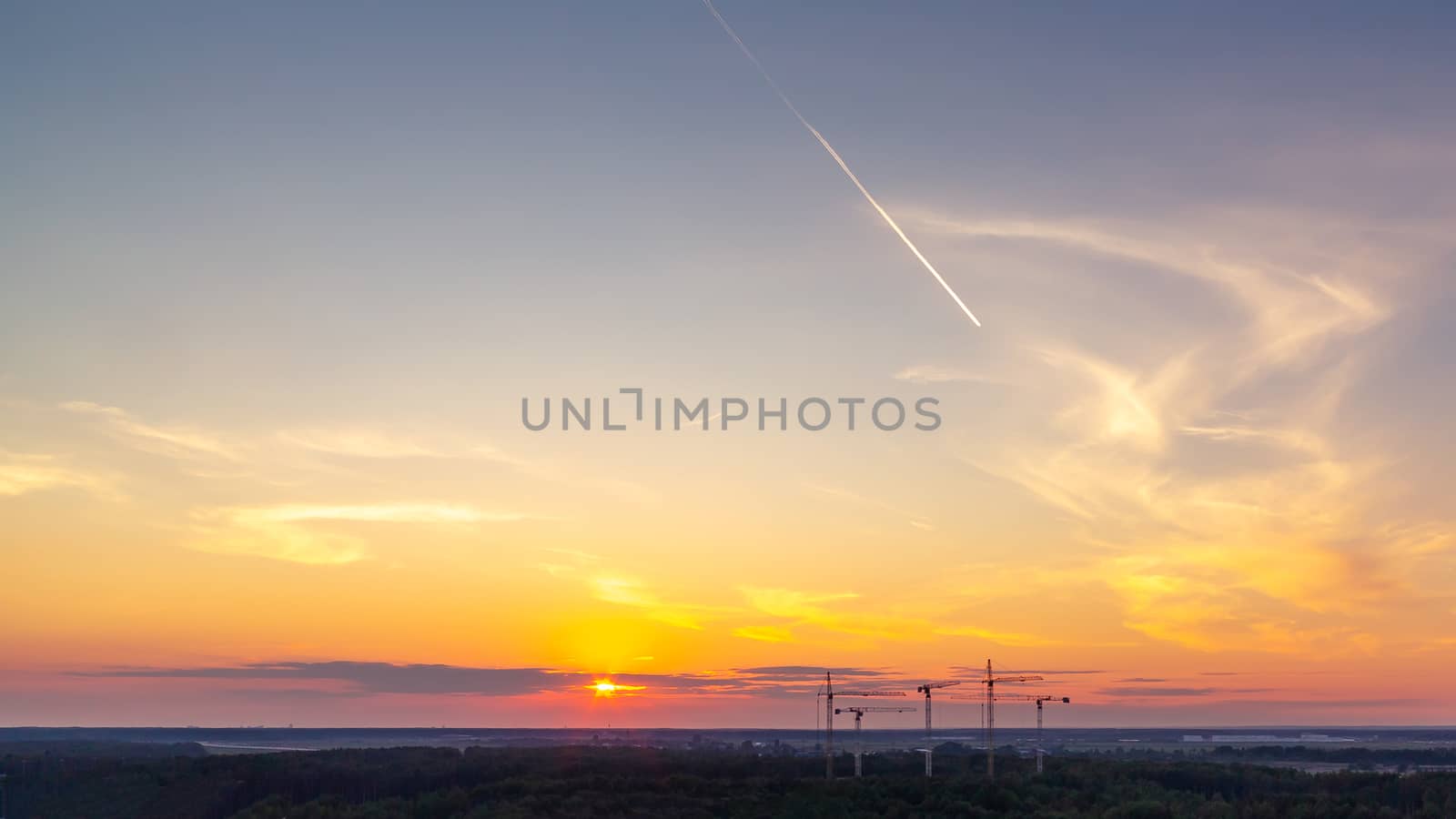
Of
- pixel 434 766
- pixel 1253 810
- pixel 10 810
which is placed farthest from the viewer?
pixel 434 766

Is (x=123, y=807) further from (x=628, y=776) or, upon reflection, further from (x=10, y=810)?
(x=628, y=776)

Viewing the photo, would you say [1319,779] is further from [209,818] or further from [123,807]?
[123,807]

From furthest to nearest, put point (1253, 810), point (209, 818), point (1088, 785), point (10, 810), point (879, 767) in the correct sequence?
point (879, 767) < point (10, 810) < point (209, 818) < point (1088, 785) < point (1253, 810)

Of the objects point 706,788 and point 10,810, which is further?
point 10,810

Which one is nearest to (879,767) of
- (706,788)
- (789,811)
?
(706,788)

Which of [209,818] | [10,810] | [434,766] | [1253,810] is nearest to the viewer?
[1253,810]

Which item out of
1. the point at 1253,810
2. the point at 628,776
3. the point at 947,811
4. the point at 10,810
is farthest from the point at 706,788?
the point at 10,810
